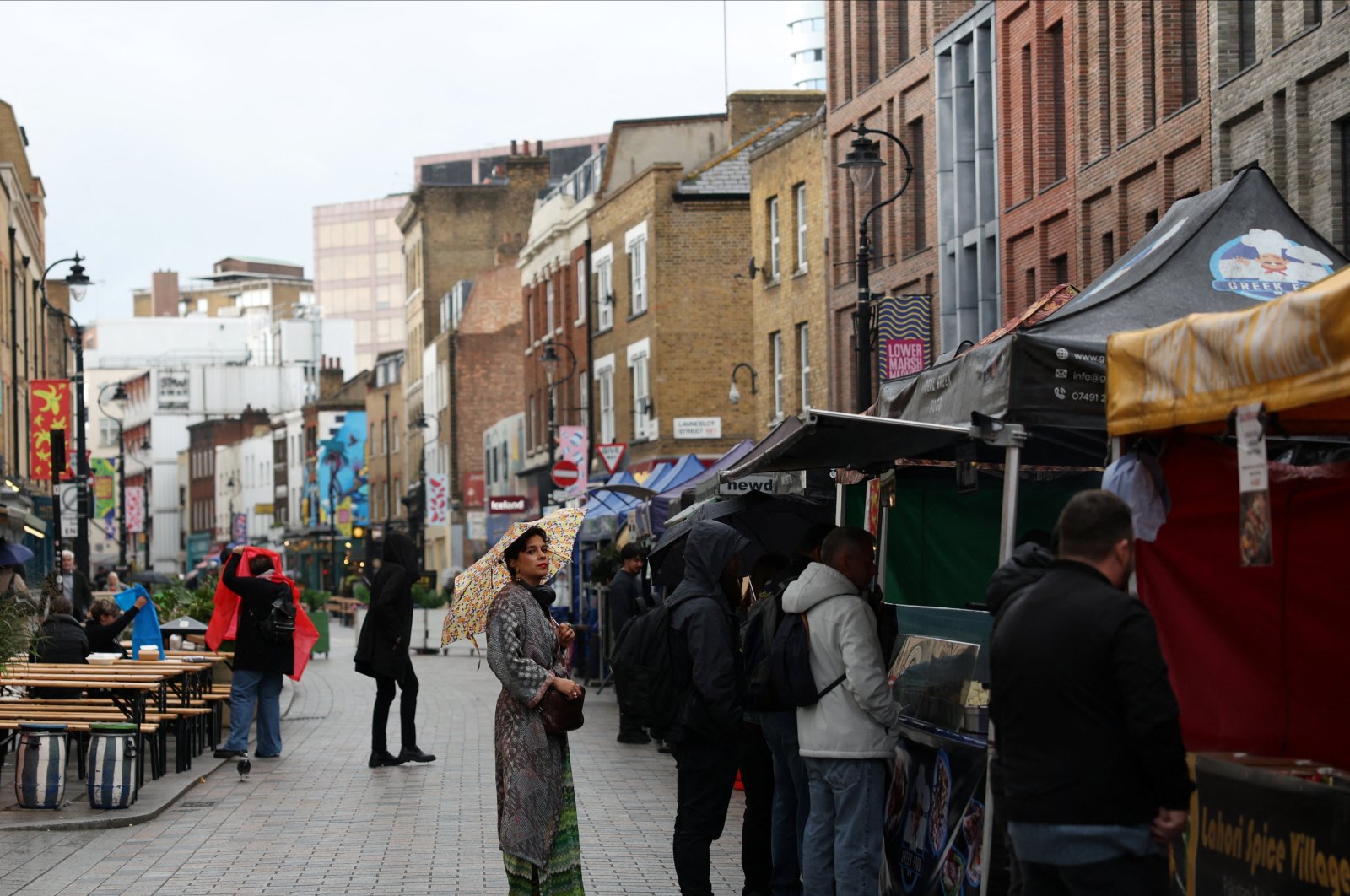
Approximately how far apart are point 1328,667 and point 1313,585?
1.17ft

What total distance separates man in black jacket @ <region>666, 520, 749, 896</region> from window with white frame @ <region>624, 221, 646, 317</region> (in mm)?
43192

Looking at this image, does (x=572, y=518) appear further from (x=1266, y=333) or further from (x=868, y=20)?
(x=868, y=20)

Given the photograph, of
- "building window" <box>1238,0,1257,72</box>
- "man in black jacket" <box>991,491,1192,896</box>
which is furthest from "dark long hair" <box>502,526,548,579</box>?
"building window" <box>1238,0,1257,72</box>

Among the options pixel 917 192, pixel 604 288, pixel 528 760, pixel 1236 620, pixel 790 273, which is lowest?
pixel 528 760

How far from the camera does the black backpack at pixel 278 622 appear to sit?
707 inches

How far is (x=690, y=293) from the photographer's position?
51.6 m

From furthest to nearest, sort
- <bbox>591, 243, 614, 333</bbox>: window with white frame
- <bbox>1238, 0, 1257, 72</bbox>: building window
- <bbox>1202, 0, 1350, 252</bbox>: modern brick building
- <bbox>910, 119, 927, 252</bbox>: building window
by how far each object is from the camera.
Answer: <bbox>591, 243, 614, 333</bbox>: window with white frame, <bbox>910, 119, 927, 252</bbox>: building window, <bbox>1238, 0, 1257, 72</bbox>: building window, <bbox>1202, 0, 1350, 252</bbox>: modern brick building

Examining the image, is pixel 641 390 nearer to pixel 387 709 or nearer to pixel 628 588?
pixel 628 588

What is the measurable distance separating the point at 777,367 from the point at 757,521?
28547mm

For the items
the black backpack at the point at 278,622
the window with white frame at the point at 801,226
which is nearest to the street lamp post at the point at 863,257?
the black backpack at the point at 278,622

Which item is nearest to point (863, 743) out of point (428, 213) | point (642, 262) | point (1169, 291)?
point (1169, 291)

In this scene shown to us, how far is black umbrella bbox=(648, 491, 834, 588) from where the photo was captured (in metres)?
15.3

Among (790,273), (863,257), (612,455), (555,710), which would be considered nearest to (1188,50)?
(863,257)

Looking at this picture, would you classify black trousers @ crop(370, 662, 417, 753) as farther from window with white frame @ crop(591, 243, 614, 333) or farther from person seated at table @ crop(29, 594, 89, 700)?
window with white frame @ crop(591, 243, 614, 333)
